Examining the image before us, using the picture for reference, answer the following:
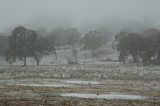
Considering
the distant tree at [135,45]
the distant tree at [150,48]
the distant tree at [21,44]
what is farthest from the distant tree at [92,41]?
the distant tree at [21,44]

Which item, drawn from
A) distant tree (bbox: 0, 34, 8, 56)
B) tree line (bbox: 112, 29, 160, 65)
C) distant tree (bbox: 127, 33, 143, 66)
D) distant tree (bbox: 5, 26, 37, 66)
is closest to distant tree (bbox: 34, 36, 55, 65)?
distant tree (bbox: 5, 26, 37, 66)

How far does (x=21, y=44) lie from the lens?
134 meters

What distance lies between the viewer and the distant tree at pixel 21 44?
132000mm

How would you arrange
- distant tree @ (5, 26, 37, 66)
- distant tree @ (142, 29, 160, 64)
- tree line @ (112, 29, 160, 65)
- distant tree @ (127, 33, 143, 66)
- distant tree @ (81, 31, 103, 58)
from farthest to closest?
distant tree @ (81, 31, 103, 58) < distant tree @ (5, 26, 37, 66) < distant tree @ (127, 33, 143, 66) < tree line @ (112, 29, 160, 65) < distant tree @ (142, 29, 160, 64)

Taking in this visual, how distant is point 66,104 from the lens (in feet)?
123

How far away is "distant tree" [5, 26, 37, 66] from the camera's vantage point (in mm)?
132000

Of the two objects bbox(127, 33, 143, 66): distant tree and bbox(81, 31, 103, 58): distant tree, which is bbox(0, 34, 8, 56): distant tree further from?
bbox(127, 33, 143, 66): distant tree

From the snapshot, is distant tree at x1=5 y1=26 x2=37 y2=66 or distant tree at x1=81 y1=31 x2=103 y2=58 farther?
distant tree at x1=81 y1=31 x2=103 y2=58

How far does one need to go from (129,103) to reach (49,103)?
9.25m

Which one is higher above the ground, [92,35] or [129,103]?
[92,35]

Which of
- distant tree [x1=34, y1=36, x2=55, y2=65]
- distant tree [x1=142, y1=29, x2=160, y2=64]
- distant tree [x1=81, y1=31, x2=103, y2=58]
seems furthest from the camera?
distant tree [x1=81, y1=31, x2=103, y2=58]

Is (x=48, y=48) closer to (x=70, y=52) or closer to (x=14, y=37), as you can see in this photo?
(x=14, y=37)

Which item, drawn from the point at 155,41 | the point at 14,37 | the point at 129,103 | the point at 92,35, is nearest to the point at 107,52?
the point at 92,35

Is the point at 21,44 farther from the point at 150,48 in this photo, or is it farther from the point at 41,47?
the point at 150,48
